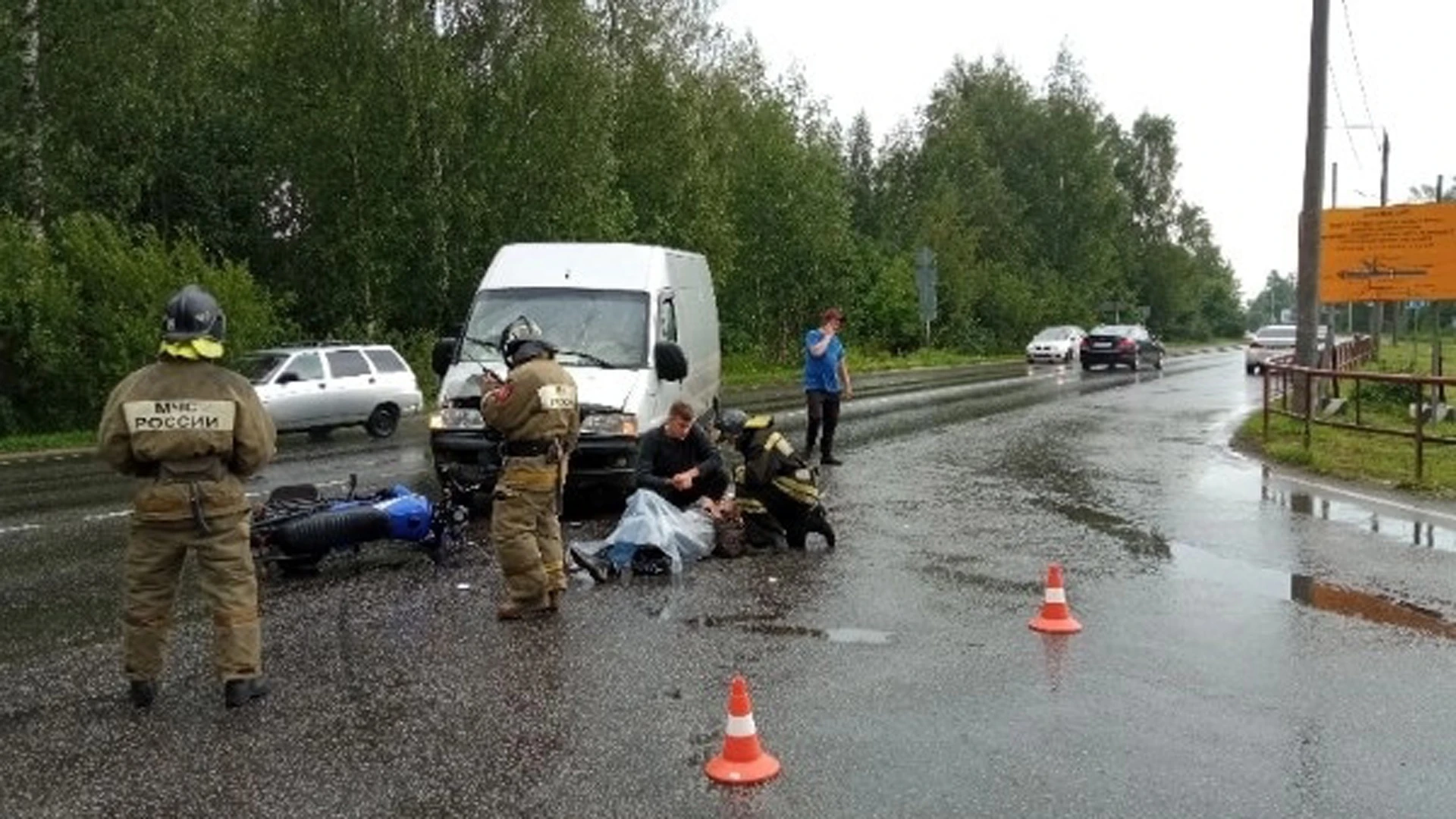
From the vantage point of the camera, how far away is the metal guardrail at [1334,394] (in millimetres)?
13523

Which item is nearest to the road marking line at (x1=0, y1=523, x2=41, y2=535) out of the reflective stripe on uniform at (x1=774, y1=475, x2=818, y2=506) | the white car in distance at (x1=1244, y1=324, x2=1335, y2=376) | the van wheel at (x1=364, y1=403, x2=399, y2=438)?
the reflective stripe on uniform at (x1=774, y1=475, x2=818, y2=506)

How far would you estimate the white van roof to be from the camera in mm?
12906

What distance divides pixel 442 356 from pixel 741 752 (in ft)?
25.1

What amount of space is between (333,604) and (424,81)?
75.6ft

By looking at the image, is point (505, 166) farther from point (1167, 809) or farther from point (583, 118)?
point (1167, 809)

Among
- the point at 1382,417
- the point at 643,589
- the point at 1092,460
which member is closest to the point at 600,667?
the point at 643,589

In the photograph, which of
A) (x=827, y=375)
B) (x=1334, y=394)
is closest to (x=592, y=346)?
(x=827, y=375)

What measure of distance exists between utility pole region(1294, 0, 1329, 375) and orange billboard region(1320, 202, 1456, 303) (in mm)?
2206

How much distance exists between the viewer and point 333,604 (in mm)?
7957

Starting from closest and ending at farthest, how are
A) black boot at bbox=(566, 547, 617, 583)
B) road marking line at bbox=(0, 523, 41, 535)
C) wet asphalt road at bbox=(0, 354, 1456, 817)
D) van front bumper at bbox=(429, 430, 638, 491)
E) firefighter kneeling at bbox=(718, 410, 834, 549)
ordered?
wet asphalt road at bbox=(0, 354, 1456, 817), black boot at bbox=(566, 547, 617, 583), firefighter kneeling at bbox=(718, 410, 834, 549), road marking line at bbox=(0, 523, 41, 535), van front bumper at bbox=(429, 430, 638, 491)

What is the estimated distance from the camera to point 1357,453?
52.1 ft

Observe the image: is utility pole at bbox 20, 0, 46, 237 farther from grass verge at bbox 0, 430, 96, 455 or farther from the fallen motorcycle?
the fallen motorcycle

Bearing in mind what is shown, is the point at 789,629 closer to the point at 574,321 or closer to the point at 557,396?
the point at 557,396

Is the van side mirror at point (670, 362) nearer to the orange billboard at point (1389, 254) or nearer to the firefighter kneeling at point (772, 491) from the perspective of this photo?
the firefighter kneeling at point (772, 491)
